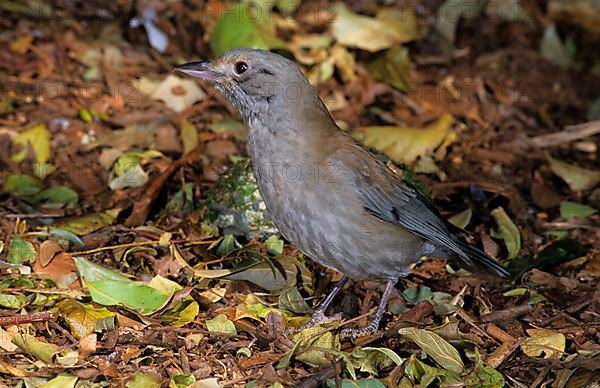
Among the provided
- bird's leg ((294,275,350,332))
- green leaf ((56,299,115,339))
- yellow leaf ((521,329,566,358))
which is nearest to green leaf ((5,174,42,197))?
green leaf ((56,299,115,339))

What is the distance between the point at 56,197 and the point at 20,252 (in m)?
0.96

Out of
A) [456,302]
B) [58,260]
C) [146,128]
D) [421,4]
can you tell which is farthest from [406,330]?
[421,4]

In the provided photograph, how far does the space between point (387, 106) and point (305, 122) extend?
270cm

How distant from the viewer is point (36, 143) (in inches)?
276

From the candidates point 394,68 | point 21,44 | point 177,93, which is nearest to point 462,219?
point 394,68

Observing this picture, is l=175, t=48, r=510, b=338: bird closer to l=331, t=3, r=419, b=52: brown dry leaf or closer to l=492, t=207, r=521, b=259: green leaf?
l=492, t=207, r=521, b=259: green leaf

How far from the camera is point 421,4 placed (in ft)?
30.4

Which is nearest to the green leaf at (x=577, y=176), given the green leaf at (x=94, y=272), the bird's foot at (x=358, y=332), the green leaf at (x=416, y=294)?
the green leaf at (x=416, y=294)

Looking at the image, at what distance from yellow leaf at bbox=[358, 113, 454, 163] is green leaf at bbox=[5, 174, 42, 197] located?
2.38m

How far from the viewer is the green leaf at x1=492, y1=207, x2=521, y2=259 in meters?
6.20

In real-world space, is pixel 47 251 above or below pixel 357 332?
above

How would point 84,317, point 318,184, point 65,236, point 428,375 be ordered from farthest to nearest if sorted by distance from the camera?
point 65,236 < point 318,184 < point 84,317 < point 428,375

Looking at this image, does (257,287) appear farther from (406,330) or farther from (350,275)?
(406,330)

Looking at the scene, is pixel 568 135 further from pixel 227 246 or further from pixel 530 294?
pixel 227 246
